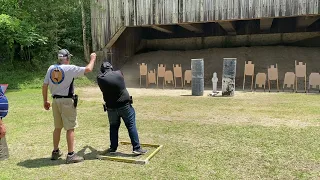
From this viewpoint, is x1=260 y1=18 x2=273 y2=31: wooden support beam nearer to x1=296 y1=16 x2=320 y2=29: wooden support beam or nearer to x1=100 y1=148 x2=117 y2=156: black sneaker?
x1=296 y1=16 x2=320 y2=29: wooden support beam

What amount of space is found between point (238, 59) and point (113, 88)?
45.0 feet

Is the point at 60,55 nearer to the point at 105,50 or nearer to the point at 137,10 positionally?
the point at 137,10

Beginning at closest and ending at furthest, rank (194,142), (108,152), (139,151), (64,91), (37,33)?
1. (64,91)
2. (139,151)
3. (108,152)
4. (194,142)
5. (37,33)

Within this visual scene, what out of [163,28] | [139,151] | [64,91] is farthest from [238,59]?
[64,91]

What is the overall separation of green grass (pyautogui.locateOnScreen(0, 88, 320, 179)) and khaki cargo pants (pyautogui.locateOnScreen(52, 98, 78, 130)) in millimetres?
578

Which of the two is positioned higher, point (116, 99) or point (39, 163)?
point (116, 99)

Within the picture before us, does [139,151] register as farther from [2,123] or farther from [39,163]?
[2,123]

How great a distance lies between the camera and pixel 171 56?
62.5 ft

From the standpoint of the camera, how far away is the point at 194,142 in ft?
17.1

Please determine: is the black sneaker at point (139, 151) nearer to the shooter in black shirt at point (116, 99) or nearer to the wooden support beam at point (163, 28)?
the shooter in black shirt at point (116, 99)

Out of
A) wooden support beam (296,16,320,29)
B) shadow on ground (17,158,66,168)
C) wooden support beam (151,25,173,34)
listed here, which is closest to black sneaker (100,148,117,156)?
shadow on ground (17,158,66,168)

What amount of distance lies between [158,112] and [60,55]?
164 inches

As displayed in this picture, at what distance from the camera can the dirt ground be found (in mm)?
15664

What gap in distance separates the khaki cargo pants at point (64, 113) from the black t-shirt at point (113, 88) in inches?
20.3
